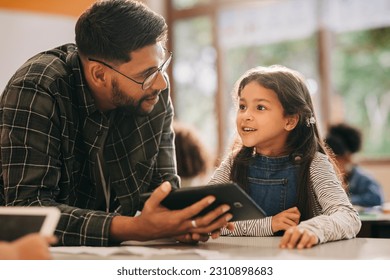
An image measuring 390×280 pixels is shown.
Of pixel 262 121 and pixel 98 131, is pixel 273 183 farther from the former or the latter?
pixel 98 131

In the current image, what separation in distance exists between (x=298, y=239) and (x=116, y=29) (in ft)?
2.83

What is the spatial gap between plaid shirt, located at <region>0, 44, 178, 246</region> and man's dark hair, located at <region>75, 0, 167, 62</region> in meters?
0.08

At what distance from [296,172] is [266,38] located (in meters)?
4.12

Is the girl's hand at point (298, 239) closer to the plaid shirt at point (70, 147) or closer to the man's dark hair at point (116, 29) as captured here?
the plaid shirt at point (70, 147)

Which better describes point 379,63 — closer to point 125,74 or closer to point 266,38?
point 266,38

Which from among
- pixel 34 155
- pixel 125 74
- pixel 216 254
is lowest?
pixel 216 254

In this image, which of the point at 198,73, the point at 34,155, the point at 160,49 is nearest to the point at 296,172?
the point at 160,49

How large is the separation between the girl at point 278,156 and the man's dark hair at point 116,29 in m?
0.37

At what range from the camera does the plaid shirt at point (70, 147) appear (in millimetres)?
1551

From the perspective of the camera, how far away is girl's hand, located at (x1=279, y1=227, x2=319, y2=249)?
1372 mm

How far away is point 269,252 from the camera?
1330 millimetres

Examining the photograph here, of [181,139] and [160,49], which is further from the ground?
[160,49]

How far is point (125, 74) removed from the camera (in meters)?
1.89

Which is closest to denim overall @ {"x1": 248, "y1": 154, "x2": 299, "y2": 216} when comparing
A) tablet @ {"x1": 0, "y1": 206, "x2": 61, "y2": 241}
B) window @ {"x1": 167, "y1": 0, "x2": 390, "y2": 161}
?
tablet @ {"x1": 0, "y1": 206, "x2": 61, "y2": 241}
